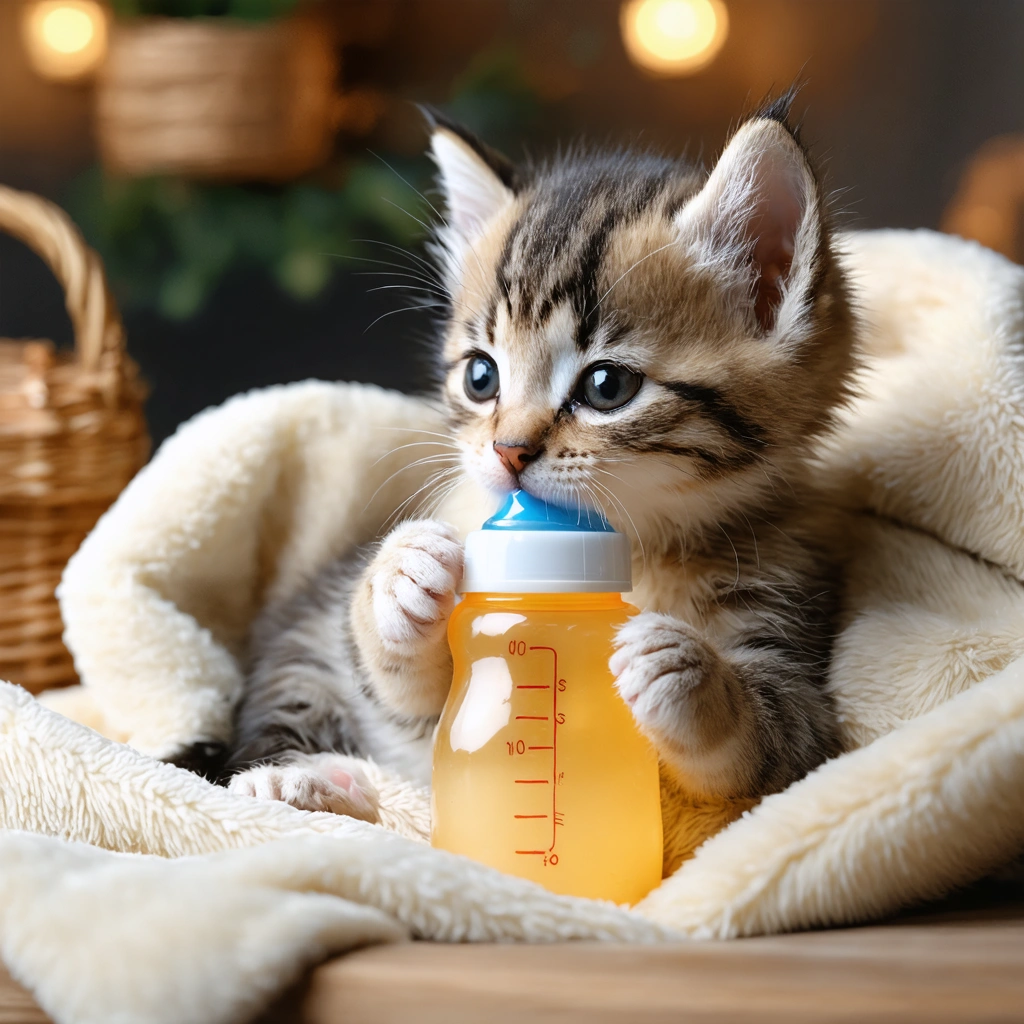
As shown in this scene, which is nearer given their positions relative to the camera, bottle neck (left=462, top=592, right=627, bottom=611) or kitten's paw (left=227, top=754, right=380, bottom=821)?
bottle neck (left=462, top=592, right=627, bottom=611)

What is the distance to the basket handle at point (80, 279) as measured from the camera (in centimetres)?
158

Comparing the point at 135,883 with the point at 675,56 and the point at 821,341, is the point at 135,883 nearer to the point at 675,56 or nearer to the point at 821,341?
the point at 821,341

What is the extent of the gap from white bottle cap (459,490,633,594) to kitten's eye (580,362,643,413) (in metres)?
0.13

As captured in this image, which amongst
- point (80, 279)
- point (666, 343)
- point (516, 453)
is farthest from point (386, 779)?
point (80, 279)

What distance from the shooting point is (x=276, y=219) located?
249 centimetres

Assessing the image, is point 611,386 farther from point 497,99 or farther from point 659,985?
point 497,99

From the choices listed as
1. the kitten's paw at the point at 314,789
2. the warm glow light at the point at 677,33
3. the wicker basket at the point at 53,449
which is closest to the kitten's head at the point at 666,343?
the kitten's paw at the point at 314,789

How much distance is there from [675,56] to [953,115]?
2.15 ft

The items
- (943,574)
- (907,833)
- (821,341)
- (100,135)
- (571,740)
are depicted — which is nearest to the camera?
(907,833)

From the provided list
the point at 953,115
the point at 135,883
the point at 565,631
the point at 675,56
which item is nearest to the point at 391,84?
the point at 675,56

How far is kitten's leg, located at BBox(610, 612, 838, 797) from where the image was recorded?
816mm

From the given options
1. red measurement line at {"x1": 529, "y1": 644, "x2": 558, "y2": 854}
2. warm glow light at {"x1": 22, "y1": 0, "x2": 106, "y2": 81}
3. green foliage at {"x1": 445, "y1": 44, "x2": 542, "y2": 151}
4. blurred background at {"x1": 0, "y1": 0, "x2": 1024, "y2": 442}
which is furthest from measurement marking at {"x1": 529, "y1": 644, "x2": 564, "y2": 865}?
warm glow light at {"x1": 22, "y1": 0, "x2": 106, "y2": 81}

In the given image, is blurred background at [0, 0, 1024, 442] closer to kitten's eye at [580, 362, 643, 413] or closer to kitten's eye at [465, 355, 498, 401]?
kitten's eye at [465, 355, 498, 401]

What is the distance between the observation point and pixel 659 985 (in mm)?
587
